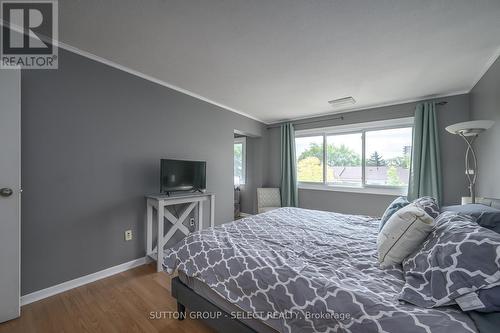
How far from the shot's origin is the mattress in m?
1.13

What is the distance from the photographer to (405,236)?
1.22 metres

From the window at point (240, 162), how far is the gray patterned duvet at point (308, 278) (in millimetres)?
3235

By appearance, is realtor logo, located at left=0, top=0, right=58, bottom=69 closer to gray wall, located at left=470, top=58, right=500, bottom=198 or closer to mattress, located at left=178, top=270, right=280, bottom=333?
mattress, located at left=178, top=270, right=280, bottom=333

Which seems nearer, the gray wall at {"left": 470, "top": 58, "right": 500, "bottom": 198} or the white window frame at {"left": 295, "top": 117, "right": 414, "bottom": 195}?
the gray wall at {"left": 470, "top": 58, "right": 500, "bottom": 198}

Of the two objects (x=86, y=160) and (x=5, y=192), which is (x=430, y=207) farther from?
(x=5, y=192)

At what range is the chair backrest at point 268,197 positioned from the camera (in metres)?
4.42

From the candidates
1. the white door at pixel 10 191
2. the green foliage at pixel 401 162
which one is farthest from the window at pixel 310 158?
the white door at pixel 10 191

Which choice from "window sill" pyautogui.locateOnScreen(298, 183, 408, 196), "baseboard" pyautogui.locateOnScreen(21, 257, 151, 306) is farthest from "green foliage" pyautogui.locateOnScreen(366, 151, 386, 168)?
"baseboard" pyautogui.locateOnScreen(21, 257, 151, 306)

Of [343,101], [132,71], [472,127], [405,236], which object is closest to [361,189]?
[343,101]

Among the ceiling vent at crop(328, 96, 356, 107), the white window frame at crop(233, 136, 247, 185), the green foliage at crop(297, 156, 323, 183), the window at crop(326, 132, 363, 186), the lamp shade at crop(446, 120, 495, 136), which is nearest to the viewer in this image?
the lamp shade at crop(446, 120, 495, 136)

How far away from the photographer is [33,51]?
183 cm

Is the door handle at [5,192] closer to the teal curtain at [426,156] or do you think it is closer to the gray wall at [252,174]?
the gray wall at [252,174]

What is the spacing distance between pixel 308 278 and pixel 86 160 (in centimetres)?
239

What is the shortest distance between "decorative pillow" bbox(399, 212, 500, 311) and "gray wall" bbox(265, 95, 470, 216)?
2.67 metres
